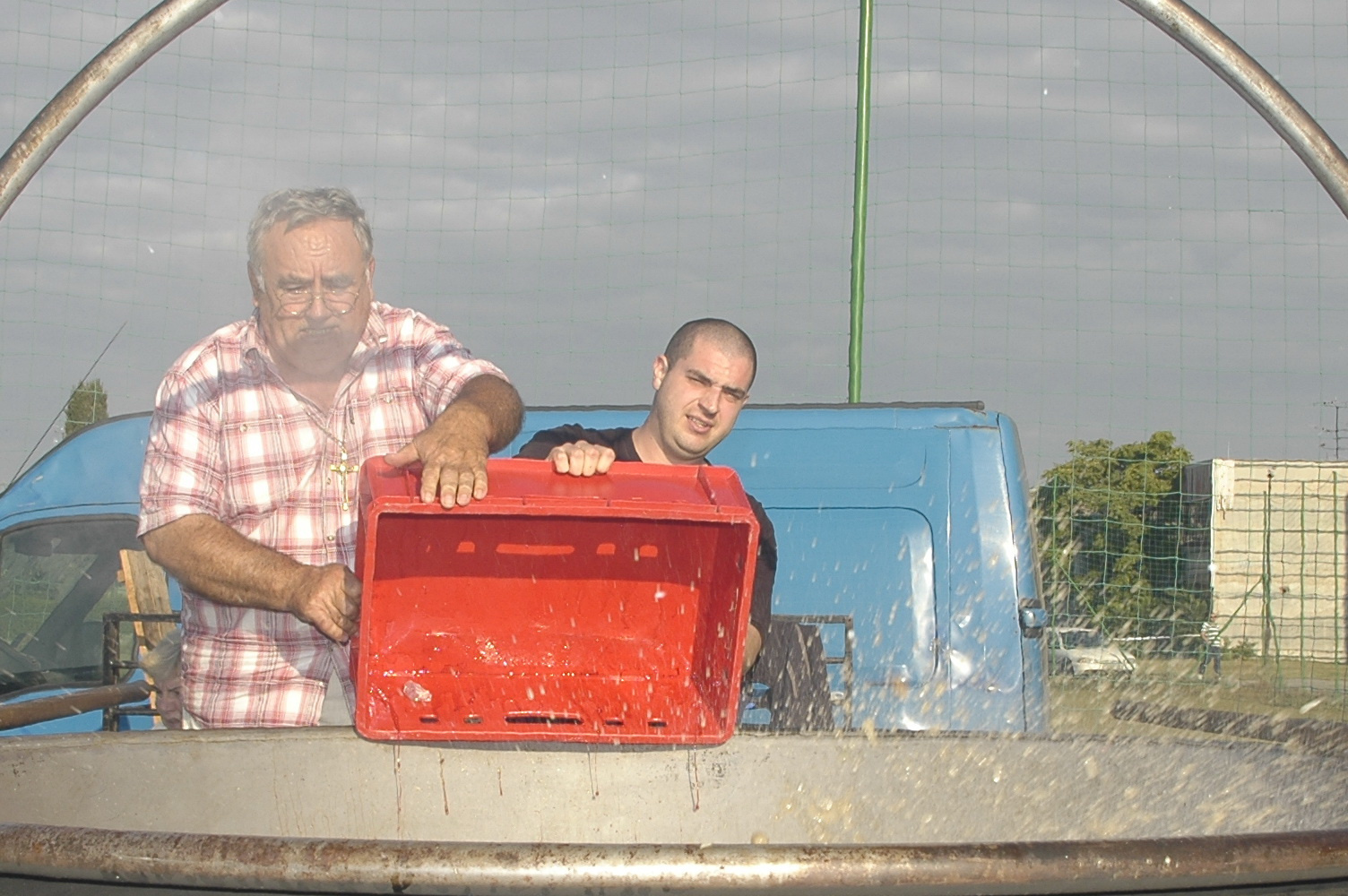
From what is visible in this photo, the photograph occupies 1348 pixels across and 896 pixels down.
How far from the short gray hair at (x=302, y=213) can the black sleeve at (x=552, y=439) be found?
2.26 feet

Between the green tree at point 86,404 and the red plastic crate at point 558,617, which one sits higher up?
the green tree at point 86,404

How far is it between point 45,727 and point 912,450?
2.64 metres

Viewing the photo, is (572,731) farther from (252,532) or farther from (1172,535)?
(1172,535)

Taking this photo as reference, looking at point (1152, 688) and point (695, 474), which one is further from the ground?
point (695, 474)

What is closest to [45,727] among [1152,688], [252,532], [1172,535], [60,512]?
[60,512]

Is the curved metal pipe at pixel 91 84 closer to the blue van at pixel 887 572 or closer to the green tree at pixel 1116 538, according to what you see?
the blue van at pixel 887 572

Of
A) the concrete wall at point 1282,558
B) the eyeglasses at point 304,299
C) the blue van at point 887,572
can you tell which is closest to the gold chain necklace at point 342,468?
the eyeglasses at point 304,299

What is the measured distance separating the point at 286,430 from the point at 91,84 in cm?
82

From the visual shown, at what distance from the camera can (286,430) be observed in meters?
3.04

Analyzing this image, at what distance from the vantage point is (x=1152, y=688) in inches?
414

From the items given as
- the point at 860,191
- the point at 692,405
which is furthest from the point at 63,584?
the point at 860,191

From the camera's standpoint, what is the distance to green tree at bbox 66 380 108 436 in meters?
6.09

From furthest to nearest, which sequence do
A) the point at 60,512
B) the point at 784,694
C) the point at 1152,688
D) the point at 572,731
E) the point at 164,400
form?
the point at 1152,688 → the point at 60,512 → the point at 784,694 → the point at 164,400 → the point at 572,731

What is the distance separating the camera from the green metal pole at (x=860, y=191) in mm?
5816
